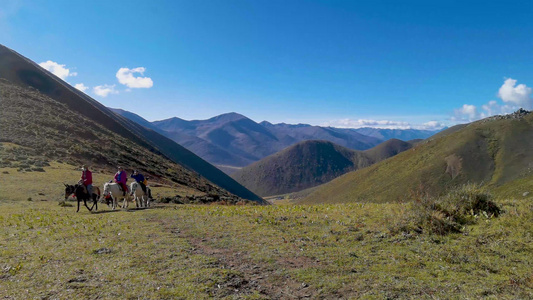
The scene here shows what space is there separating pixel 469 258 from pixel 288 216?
29.5ft

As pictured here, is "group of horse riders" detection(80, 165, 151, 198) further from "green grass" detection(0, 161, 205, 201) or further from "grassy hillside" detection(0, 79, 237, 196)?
"grassy hillside" detection(0, 79, 237, 196)

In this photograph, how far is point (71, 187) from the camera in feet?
74.4

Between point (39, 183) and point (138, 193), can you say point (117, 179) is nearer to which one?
point (138, 193)

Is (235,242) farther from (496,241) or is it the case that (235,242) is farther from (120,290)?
(496,241)

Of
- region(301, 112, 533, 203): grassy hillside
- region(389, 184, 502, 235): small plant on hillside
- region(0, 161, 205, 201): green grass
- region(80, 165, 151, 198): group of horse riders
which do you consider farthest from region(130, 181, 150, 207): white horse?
region(301, 112, 533, 203): grassy hillside

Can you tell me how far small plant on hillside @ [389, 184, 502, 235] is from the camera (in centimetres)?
1048

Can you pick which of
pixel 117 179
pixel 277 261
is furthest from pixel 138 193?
pixel 277 261

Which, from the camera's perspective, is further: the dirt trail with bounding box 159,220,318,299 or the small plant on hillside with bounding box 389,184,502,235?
the small plant on hillside with bounding box 389,184,502,235

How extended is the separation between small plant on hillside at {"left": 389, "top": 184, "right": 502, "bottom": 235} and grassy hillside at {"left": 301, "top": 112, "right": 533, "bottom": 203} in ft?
274

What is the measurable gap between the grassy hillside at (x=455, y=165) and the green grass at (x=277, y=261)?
8635cm

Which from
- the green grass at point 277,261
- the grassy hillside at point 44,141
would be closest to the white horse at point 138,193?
the green grass at point 277,261

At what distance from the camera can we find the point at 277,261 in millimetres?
8930

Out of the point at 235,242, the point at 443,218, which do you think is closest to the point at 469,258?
the point at 443,218

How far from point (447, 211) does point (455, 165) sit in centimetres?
10995
